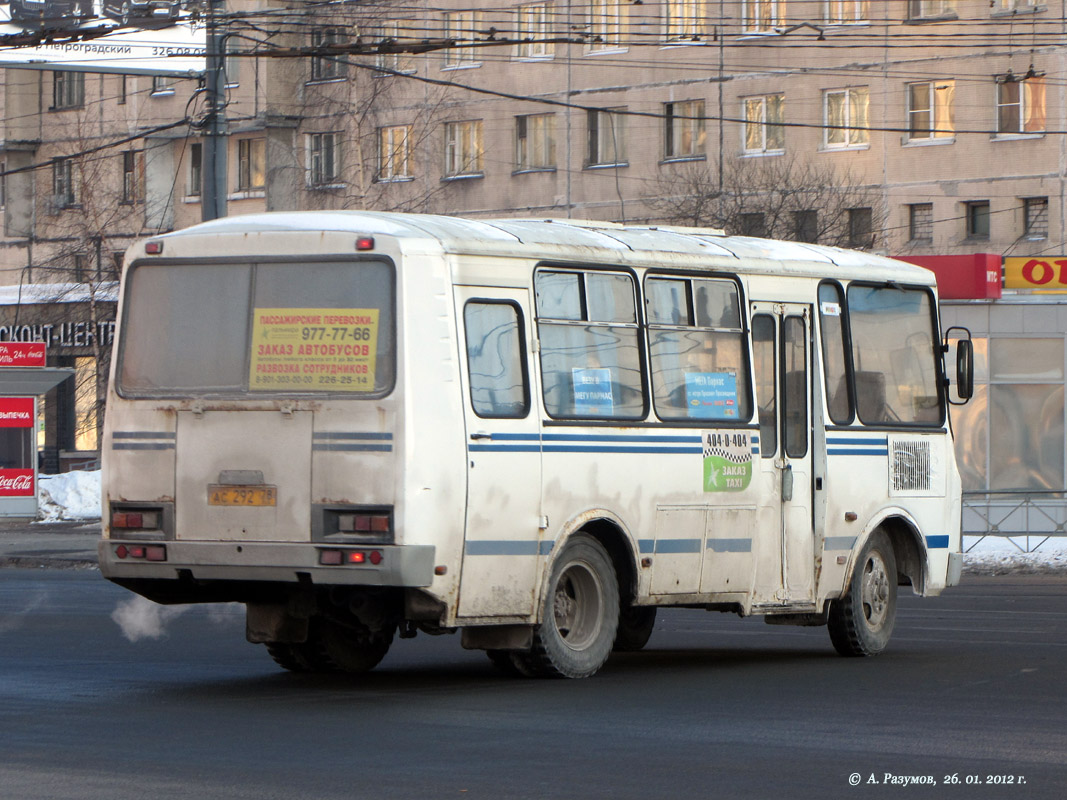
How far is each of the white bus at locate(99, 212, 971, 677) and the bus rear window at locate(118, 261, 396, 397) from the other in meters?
0.01

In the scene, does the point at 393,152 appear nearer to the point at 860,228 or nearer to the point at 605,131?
the point at 605,131

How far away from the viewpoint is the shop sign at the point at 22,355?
37.5 m

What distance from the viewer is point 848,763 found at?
366 inches

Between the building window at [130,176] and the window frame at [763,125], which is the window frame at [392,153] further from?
the window frame at [763,125]

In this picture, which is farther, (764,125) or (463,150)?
(463,150)

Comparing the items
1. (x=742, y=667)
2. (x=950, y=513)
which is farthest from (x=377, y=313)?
(x=950, y=513)

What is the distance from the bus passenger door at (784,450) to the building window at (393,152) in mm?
46291

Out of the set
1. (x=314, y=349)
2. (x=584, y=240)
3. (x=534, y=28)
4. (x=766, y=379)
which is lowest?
(x=766, y=379)

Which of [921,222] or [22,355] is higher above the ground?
[921,222]

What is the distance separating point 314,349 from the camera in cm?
1227

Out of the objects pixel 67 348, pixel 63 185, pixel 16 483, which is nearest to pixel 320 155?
pixel 63 185

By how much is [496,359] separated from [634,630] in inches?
140

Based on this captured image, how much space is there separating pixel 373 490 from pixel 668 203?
44687 mm

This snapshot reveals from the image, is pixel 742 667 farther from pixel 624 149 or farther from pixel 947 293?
pixel 624 149
